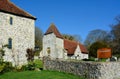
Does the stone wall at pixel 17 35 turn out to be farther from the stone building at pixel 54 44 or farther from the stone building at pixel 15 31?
the stone building at pixel 54 44

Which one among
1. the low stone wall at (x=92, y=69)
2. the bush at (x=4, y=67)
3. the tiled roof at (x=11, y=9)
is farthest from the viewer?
the tiled roof at (x=11, y=9)

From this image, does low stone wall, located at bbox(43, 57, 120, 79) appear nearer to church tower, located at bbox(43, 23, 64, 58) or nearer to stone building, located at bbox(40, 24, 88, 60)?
stone building, located at bbox(40, 24, 88, 60)

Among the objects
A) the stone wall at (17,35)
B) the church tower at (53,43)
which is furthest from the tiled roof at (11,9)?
the church tower at (53,43)

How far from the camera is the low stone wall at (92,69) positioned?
19.8 m

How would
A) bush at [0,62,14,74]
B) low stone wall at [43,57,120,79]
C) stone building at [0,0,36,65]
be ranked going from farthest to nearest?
stone building at [0,0,36,65] → bush at [0,62,14,74] → low stone wall at [43,57,120,79]

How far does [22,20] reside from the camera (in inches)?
1325

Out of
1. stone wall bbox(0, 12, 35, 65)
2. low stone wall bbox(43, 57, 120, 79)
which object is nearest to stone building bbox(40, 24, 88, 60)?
stone wall bbox(0, 12, 35, 65)

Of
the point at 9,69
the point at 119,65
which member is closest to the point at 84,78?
the point at 119,65

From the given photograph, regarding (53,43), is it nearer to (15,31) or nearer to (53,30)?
(53,30)

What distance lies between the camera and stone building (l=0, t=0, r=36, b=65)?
3092 centimetres

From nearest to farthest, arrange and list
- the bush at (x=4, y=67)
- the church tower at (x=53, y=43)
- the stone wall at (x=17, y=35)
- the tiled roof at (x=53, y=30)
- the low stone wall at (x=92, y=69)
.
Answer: the low stone wall at (x=92, y=69), the bush at (x=4, y=67), the stone wall at (x=17, y=35), the church tower at (x=53, y=43), the tiled roof at (x=53, y=30)

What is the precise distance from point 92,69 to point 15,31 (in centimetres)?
1565

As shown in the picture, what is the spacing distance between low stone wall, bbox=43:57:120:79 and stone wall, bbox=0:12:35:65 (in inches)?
372

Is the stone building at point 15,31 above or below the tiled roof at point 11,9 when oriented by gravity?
below
